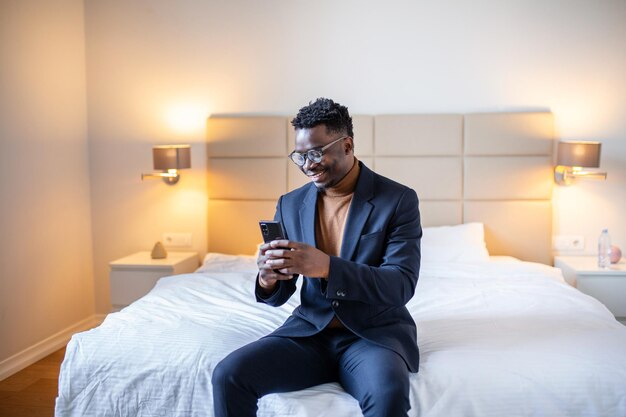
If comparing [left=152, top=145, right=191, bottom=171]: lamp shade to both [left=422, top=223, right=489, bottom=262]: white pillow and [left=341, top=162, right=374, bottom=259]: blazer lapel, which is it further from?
[left=341, top=162, right=374, bottom=259]: blazer lapel

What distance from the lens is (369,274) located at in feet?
6.16

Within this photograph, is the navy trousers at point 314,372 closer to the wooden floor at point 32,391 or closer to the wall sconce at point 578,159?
the wooden floor at point 32,391

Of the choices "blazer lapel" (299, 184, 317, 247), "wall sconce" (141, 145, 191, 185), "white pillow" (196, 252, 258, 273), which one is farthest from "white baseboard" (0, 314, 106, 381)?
"blazer lapel" (299, 184, 317, 247)

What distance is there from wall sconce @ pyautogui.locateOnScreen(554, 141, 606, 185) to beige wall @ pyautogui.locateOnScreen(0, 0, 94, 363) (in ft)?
10.7

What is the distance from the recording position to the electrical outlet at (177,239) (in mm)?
4242

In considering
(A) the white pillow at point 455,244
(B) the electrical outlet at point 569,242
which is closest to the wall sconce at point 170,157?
(A) the white pillow at point 455,244

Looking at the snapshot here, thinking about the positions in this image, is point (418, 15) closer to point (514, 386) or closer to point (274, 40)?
point (274, 40)

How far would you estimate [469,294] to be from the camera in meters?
2.93

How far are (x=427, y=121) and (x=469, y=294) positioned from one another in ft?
4.75

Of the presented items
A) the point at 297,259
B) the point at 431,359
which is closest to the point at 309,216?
the point at 297,259

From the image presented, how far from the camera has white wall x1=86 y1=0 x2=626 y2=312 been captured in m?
3.89

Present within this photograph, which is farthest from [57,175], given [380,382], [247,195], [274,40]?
[380,382]

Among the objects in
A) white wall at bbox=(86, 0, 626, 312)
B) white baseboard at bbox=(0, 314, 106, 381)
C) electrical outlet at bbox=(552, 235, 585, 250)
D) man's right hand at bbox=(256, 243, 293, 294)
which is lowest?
white baseboard at bbox=(0, 314, 106, 381)

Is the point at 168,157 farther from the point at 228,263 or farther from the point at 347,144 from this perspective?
the point at 347,144
